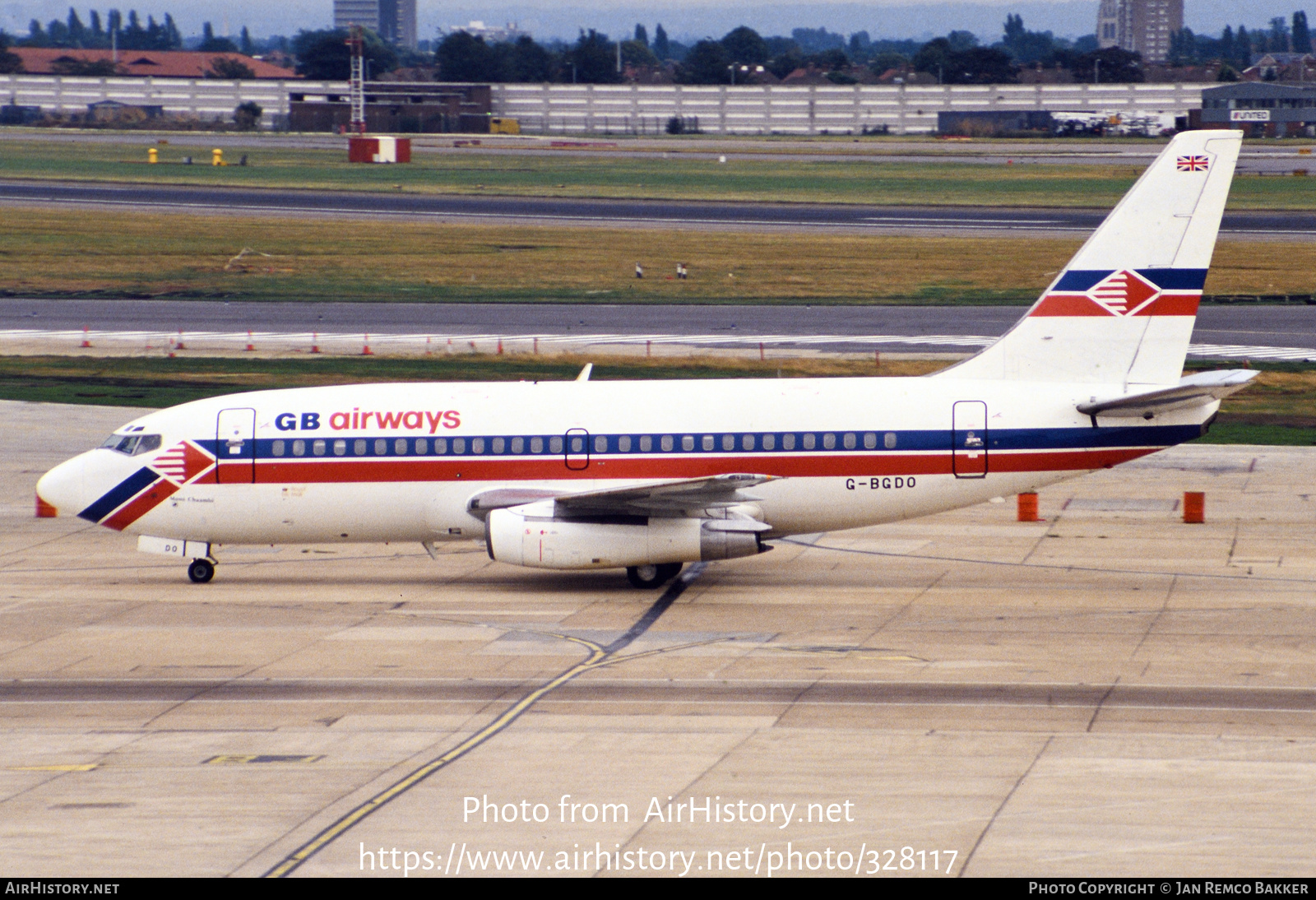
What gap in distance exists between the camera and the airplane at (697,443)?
28438mm

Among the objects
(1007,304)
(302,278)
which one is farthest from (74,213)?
(1007,304)

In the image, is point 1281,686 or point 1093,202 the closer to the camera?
point 1281,686

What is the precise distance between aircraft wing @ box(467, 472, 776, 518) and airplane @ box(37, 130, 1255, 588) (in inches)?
2.4

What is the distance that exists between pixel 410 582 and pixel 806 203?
259 feet

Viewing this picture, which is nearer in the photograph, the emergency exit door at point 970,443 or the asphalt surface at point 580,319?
the emergency exit door at point 970,443

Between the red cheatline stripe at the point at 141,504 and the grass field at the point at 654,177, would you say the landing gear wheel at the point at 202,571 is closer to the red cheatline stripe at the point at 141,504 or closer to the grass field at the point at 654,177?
the red cheatline stripe at the point at 141,504

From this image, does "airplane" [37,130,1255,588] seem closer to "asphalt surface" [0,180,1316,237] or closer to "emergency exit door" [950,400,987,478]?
"emergency exit door" [950,400,987,478]

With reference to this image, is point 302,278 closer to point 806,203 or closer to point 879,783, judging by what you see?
point 806,203

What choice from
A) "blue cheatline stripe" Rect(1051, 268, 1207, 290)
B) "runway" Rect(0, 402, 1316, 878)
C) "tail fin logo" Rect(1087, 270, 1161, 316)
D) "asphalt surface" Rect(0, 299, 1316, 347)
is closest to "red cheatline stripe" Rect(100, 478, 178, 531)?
"runway" Rect(0, 402, 1316, 878)

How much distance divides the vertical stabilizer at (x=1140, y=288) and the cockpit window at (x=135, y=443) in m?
17.0

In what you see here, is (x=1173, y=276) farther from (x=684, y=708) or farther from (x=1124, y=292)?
(x=684, y=708)

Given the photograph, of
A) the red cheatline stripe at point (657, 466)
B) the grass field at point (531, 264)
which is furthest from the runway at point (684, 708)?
the grass field at point (531, 264)

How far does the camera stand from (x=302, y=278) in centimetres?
7581

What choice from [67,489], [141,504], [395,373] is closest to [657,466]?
[141,504]
